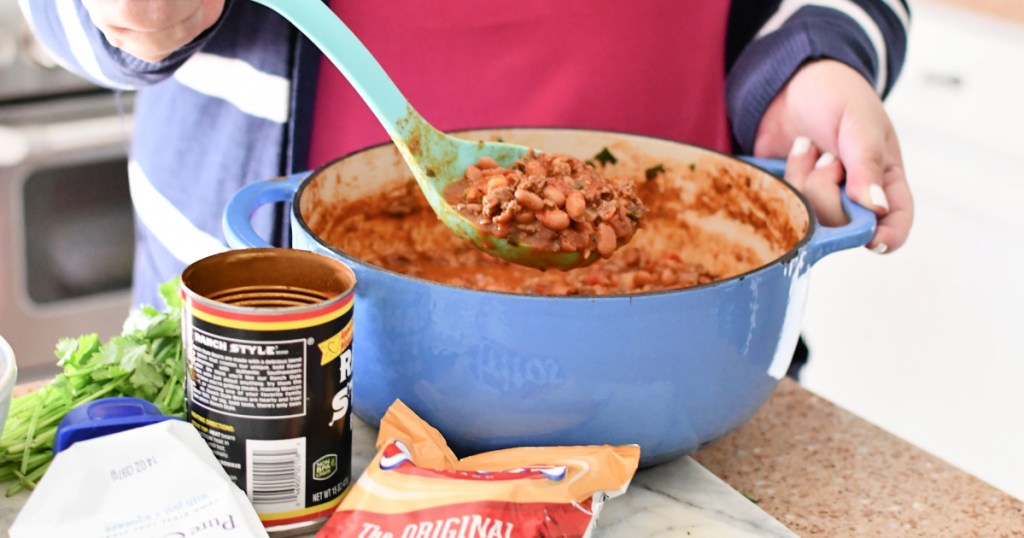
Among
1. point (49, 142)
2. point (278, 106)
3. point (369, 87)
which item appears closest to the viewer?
point (369, 87)

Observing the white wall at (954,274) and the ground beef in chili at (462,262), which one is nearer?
the ground beef in chili at (462,262)

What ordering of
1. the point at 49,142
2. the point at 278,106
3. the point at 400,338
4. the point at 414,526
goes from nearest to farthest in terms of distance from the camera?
1. the point at 414,526
2. the point at 400,338
3. the point at 278,106
4. the point at 49,142

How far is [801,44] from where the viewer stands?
1.29 m

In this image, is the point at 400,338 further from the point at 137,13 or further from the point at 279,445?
the point at 137,13

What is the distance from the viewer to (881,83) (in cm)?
138

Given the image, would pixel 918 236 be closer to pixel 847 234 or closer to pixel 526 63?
pixel 526 63

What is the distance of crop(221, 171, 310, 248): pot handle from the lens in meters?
0.93

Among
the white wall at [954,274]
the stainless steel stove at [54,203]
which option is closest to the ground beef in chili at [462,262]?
the stainless steel stove at [54,203]

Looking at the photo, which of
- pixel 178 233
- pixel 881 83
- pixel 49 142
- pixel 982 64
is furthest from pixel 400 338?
pixel 982 64

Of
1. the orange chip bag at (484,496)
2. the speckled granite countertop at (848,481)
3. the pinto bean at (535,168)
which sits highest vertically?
the pinto bean at (535,168)

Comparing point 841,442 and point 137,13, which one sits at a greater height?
point 137,13

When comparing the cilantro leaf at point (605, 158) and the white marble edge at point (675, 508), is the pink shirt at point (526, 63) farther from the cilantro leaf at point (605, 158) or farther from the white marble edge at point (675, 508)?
the white marble edge at point (675, 508)

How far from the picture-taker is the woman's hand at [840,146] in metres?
1.13

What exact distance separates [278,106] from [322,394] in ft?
1.69
